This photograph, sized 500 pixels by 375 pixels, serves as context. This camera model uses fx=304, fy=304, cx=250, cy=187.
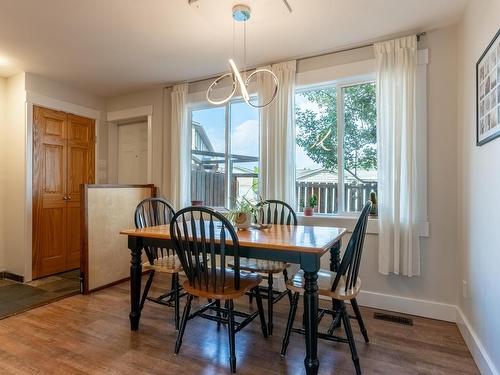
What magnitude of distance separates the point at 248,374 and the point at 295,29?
268cm

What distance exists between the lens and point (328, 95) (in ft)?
10.7

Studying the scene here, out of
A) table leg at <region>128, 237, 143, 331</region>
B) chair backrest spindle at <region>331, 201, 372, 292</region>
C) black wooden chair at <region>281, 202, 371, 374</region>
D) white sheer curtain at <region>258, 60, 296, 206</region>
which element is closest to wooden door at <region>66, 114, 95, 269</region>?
table leg at <region>128, 237, 143, 331</region>

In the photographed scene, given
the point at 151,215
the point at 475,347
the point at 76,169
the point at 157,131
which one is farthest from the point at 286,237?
the point at 76,169

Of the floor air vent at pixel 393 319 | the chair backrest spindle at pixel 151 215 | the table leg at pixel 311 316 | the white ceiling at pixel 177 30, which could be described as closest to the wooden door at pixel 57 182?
the white ceiling at pixel 177 30

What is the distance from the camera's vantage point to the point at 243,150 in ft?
12.4

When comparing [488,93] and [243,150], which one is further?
[243,150]

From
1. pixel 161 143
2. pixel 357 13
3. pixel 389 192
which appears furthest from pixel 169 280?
pixel 357 13

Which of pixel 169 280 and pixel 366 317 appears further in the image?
pixel 169 280

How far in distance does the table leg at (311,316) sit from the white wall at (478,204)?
0.99 m

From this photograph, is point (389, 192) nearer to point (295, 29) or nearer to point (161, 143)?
point (295, 29)

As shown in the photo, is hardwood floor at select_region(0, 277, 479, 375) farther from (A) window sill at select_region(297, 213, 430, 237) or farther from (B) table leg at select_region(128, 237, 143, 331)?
(A) window sill at select_region(297, 213, 430, 237)

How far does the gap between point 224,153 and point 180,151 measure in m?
0.57

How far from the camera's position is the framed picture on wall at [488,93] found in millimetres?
1680

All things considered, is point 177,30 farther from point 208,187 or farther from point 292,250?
point 292,250
